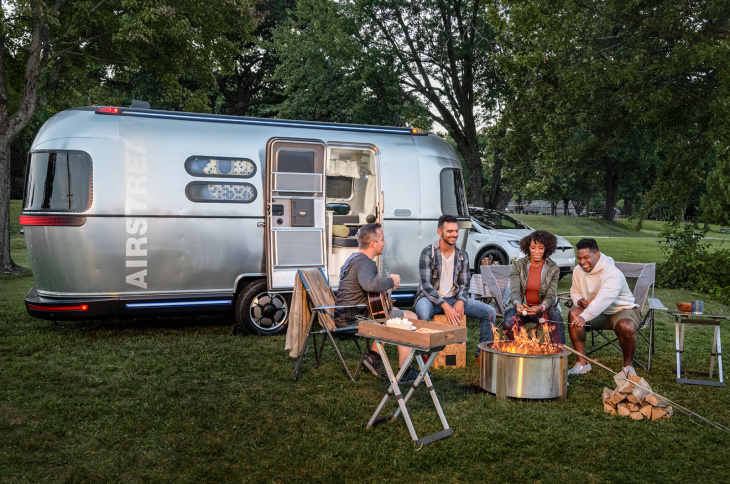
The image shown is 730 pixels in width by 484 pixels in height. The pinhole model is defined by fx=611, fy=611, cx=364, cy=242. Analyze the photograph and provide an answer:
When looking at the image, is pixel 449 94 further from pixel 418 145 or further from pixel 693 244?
pixel 418 145

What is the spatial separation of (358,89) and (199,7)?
Answer: 4.53 meters

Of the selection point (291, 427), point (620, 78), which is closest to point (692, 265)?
point (620, 78)

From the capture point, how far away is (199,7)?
14438 mm

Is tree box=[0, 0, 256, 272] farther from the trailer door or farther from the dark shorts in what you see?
the dark shorts

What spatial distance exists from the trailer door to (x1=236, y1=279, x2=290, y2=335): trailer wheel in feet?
0.92

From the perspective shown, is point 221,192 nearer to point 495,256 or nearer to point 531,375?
point 531,375

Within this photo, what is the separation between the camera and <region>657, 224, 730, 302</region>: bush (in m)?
12.1

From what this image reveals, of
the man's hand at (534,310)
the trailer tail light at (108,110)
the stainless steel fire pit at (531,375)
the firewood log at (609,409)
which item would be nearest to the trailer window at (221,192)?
the trailer tail light at (108,110)

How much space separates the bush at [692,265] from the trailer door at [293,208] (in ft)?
26.6

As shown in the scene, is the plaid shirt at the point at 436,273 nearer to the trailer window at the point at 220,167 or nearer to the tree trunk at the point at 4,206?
the trailer window at the point at 220,167

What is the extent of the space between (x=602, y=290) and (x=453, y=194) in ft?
10.3

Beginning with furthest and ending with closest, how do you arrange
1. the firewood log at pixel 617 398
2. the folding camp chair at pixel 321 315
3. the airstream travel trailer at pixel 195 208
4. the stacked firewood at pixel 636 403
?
1. the airstream travel trailer at pixel 195 208
2. the folding camp chair at pixel 321 315
3. the firewood log at pixel 617 398
4. the stacked firewood at pixel 636 403

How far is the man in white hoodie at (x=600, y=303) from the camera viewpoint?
5520 millimetres

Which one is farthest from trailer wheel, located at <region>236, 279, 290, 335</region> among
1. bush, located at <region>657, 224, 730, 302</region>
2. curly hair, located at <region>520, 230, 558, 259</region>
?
bush, located at <region>657, 224, 730, 302</region>
